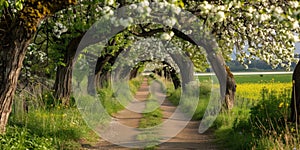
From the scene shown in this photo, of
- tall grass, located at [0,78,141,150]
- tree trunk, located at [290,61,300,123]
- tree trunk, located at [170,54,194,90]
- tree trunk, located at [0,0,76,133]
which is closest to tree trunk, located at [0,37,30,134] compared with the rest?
tree trunk, located at [0,0,76,133]

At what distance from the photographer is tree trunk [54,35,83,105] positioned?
15258 mm

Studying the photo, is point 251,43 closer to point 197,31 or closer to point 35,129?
point 197,31

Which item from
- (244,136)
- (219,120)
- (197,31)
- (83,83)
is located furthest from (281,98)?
(83,83)

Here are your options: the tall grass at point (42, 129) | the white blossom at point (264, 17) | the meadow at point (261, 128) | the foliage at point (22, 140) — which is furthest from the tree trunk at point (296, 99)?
the foliage at point (22, 140)

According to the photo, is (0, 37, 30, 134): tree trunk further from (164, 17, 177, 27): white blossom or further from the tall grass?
(164, 17, 177, 27): white blossom

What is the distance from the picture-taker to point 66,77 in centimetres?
1562

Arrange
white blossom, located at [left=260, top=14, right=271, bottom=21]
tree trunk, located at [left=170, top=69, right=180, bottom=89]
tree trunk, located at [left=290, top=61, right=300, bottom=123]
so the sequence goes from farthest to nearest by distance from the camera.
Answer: tree trunk, located at [left=170, top=69, right=180, bottom=89]
tree trunk, located at [left=290, top=61, right=300, bottom=123]
white blossom, located at [left=260, top=14, right=271, bottom=21]

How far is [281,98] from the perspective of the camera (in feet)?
38.6

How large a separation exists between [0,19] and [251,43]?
8335 mm

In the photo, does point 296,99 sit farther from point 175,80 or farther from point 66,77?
point 175,80

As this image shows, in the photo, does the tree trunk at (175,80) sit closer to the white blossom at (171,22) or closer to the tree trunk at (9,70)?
the tree trunk at (9,70)

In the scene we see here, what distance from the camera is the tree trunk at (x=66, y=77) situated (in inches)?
601

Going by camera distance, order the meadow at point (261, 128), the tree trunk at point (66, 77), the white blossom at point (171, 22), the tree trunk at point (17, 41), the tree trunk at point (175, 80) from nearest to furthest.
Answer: the white blossom at point (171, 22)
the tree trunk at point (17, 41)
the meadow at point (261, 128)
the tree trunk at point (66, 77)
the tree trunk at point (175, 80)

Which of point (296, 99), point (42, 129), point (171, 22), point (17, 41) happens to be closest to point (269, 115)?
point (296, 99)
